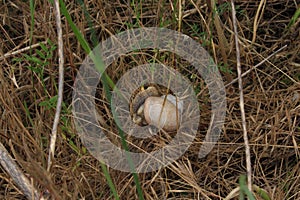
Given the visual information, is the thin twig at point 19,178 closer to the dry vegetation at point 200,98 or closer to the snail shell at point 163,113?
the dry vegetation at point 200,98

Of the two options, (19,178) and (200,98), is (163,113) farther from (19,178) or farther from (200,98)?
(19,178)

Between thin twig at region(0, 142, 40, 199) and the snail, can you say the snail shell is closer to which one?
the snail

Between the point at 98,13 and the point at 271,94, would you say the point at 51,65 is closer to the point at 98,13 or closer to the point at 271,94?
the point at 98,13

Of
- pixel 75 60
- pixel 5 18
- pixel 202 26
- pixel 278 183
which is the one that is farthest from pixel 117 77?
pixel 278 183

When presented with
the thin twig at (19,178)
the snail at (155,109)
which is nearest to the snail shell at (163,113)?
the snail at (155,109)

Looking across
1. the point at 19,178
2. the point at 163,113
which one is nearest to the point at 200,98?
the point at 163,113

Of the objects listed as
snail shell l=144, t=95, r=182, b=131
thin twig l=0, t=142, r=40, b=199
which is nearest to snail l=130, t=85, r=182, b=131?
snail shell l=144, t=95, r=182, b=131
